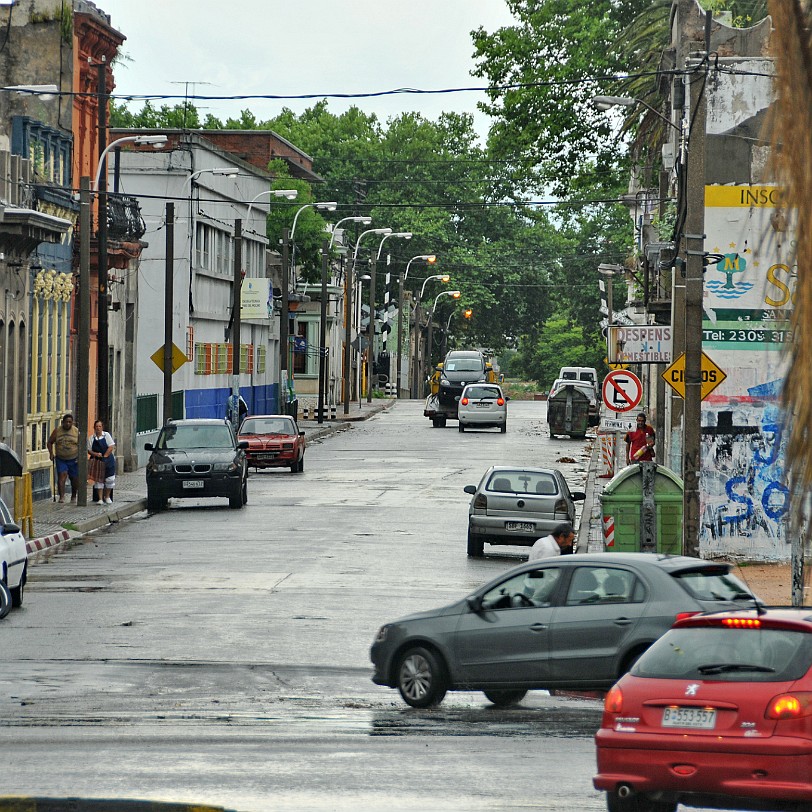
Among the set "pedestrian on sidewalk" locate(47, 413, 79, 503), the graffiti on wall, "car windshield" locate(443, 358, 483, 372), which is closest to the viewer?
the graffiti on wall

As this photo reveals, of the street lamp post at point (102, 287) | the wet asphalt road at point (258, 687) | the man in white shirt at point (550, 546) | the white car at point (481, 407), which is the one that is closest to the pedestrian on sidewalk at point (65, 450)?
the street lamp post at point (102, 287)

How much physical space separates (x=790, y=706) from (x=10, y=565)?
12.8 metres

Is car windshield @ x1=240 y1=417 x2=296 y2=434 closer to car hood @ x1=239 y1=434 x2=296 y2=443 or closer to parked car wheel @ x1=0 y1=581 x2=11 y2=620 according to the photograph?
car hood @ x1=239 y1=434 x2=296 y2=443

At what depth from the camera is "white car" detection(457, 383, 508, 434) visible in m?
70.1

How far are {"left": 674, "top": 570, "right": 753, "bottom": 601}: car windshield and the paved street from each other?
4.86 feet

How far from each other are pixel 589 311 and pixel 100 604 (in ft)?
386

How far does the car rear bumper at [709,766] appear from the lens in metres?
9.84

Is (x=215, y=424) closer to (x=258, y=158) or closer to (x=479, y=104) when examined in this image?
(x=479, y=104)

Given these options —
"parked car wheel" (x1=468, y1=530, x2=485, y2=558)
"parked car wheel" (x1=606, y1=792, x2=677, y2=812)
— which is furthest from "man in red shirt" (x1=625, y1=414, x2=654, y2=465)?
"parked car wheel" (x1=606, y1=792, x2=677, y2=812)

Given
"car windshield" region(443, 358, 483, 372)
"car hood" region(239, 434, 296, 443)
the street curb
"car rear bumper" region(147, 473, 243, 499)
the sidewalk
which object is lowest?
the sidewalk

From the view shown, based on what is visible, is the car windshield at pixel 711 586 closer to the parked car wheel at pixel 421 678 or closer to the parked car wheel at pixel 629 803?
the parked car wheel at pixel 421 678

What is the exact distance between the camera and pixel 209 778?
460 inches

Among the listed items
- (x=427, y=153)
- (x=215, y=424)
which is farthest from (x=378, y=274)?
(x=215, y=424)

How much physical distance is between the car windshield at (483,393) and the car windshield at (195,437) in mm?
32622
